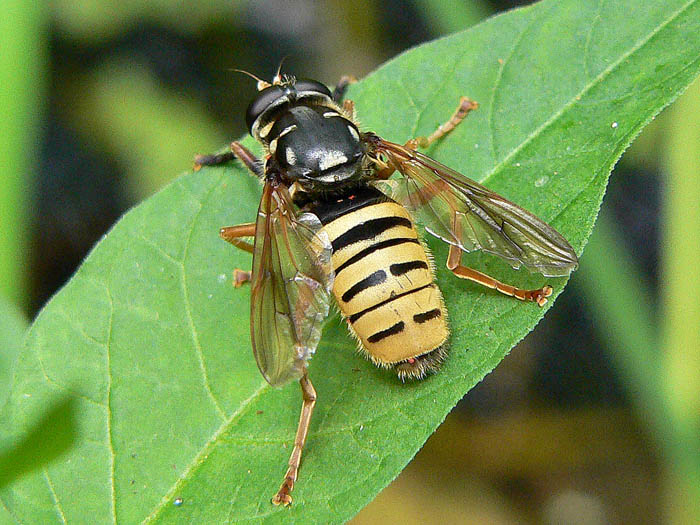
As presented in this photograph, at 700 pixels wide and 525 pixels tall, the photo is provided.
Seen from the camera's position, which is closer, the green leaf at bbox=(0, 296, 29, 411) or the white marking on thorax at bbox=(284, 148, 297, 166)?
the green leaf at bbox=(0, 296, 29, 411)

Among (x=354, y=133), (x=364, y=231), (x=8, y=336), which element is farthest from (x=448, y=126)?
(x=8, y=336)

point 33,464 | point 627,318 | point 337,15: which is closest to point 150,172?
point 337,15

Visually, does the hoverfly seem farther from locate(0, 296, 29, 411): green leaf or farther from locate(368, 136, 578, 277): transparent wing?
locate(0, 296, 29, 411): green leaf

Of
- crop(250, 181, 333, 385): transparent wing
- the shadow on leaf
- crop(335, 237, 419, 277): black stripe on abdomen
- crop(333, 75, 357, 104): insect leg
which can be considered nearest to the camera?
the shadow on leaf

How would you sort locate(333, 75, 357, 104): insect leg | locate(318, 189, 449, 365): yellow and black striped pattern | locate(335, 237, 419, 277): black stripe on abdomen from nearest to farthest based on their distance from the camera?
locate(318, 189, 449, 365): yellow and black striped pattern → locate(335, 237, 419, 277): black stripe on abdomen → locate(333, 75, 357, 104): insect leg

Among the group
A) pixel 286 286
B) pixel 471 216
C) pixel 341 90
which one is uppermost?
pixel 341 90

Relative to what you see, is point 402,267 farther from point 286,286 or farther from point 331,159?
point 331,159

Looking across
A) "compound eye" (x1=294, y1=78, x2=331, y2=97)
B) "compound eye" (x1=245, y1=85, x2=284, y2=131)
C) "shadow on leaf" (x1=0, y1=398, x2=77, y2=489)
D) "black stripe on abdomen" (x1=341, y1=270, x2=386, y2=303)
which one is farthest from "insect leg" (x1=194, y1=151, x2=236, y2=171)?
"shadow on leaf" (x1=0, y1=398, x2=77, y2=489)
